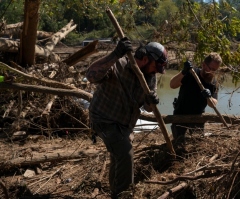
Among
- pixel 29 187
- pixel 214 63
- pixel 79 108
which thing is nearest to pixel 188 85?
pixel 214 63

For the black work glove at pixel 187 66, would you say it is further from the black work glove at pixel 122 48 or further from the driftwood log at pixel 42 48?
the driftwood log at pixel 42 48

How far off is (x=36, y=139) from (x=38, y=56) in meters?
2.49

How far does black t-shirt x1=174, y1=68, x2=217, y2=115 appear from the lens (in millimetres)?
5996

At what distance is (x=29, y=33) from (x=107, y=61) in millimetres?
5023

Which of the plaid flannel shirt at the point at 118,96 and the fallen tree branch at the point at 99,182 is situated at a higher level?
the plaid flannel shirt at the point at 118,96

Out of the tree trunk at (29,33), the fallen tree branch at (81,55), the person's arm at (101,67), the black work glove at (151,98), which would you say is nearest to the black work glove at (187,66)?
the black work glove at (151,98)

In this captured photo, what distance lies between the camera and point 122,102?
4910mm

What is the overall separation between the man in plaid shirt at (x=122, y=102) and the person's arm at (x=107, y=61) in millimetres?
94

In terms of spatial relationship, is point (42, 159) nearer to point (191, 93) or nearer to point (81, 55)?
point (191, 93)

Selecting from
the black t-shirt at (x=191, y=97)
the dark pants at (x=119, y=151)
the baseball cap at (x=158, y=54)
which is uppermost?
the baseball cap at (x=158, y=54)

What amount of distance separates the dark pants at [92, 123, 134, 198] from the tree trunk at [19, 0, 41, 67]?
182 inches

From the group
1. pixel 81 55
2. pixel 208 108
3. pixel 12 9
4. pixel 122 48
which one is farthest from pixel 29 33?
pixel 122 48

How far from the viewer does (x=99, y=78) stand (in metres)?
4.66

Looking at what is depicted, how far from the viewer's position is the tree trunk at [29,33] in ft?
29.8
